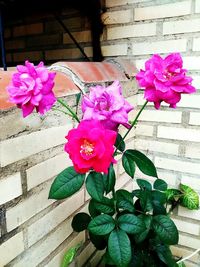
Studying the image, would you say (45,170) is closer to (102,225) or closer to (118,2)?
(102,225)

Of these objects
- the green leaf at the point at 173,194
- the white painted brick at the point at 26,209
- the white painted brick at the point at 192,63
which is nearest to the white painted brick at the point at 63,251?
the white painted brick at the point at 26,209

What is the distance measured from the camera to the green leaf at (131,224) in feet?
2.51

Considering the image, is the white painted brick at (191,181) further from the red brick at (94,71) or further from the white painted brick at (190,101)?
the red brick at (94,71)

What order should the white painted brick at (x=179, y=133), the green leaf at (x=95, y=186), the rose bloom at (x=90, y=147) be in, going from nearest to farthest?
the rose bloom at (x=90, y=147) < the green leaf at (x=95, y=186) < the white painted brick at (x=179, y=133)

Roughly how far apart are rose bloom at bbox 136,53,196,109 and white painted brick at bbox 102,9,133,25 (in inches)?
29.8

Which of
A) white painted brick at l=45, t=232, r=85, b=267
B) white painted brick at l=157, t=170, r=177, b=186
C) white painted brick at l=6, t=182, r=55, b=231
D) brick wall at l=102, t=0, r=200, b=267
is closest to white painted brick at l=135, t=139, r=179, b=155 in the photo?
brick wall at l=102, t=0, r=200, b=267

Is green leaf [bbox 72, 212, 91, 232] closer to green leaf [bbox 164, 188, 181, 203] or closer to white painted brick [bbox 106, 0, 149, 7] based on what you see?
green leaf [bbox 164, 188, 181, 203]

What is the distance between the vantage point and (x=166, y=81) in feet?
2.05

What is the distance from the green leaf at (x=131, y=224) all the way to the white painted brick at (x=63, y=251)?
0.34m

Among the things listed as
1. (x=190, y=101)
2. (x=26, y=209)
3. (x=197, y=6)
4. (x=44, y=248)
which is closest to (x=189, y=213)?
(x=190, y=101)

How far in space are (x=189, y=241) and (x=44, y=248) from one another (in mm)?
844

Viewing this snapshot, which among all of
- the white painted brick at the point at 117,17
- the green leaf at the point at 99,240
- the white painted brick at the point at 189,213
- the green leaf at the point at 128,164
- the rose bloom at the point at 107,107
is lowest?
the white painted brick at the point at 189,213

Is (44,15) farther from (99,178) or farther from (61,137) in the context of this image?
(99,178)

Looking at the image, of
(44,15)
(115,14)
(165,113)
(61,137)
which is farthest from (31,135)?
(44,15)
